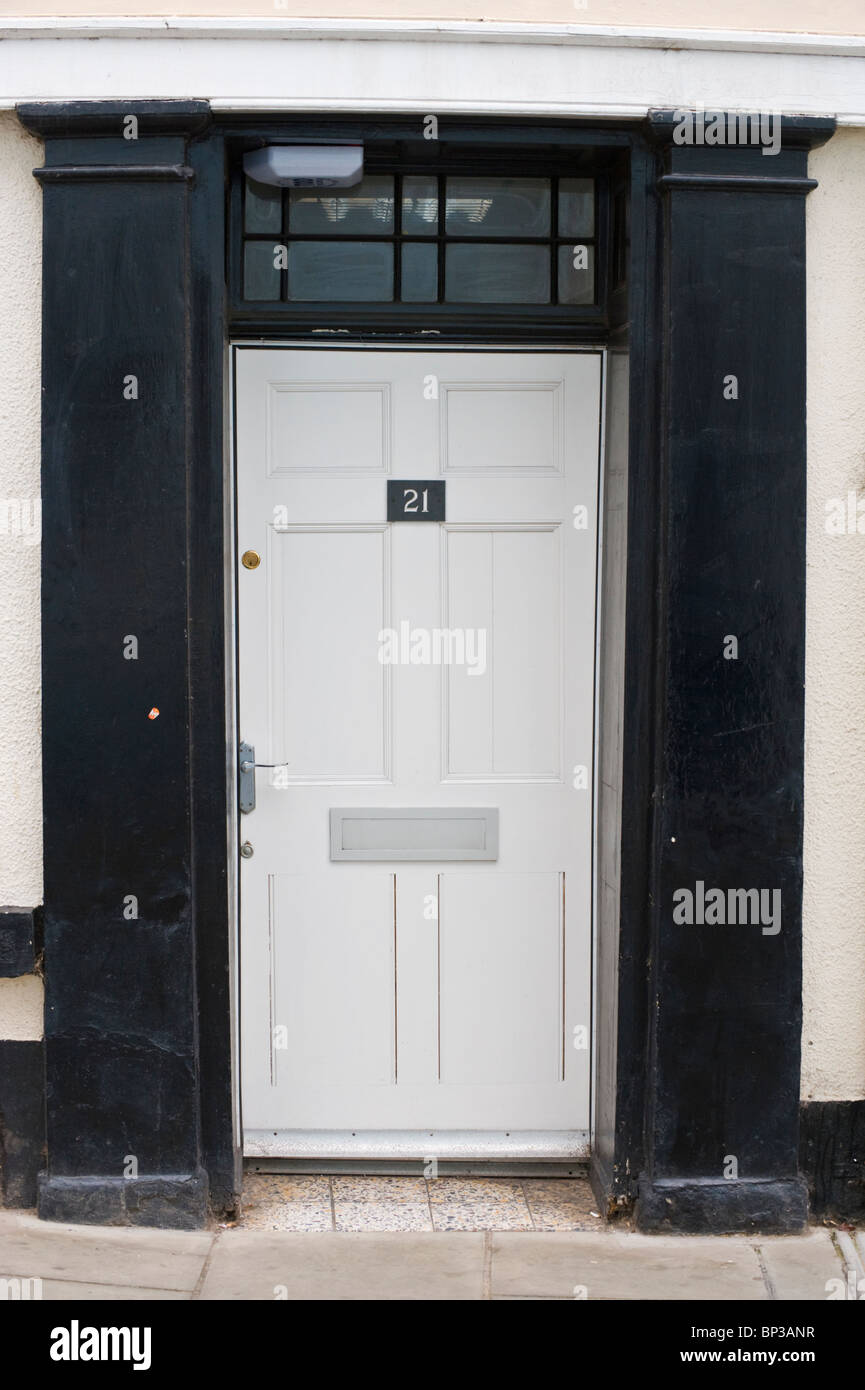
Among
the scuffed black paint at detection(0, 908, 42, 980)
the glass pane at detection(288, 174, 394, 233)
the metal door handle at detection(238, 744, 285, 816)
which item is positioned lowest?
the scuffed black paint at detection(0, 908, 42, 980)

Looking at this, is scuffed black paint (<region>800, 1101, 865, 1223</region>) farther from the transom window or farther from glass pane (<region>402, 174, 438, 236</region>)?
glass pane (<region>402, 174, 438, 236</region>)

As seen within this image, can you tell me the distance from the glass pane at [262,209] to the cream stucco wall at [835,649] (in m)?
1.70

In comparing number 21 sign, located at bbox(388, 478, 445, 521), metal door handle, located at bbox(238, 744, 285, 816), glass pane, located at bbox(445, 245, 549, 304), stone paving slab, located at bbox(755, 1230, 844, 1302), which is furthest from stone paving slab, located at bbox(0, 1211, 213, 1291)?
glass pane, located at bbox(445, 245, 549, 304)

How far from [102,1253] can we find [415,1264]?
0.95 metres

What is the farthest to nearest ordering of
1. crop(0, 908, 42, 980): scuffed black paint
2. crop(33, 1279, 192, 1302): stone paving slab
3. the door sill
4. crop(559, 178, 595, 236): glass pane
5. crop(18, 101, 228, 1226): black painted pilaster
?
the door sill < crop(559, 178, 595, 236): glass pane < crop(0, 908, 42, 980): scuffed black paint < crop(18, 101, 228, 1226): black painted pilaster < crop(33, 1279, 192, 1302): stone paving slab

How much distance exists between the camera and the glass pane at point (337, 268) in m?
4.27

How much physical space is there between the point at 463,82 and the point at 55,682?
2190 millimetres

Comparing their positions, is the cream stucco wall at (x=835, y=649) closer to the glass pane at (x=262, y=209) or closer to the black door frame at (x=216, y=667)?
the black door frame at (x=216, y=667)

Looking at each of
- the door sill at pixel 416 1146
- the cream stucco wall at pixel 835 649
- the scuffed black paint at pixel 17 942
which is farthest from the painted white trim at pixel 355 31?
the door sill at pixel 416 1146

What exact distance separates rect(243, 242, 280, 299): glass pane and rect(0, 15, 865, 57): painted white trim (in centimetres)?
64

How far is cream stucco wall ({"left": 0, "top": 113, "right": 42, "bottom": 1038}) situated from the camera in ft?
13.0

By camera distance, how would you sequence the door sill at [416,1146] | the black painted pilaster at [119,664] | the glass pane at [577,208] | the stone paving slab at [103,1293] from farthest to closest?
the door sill at [416,1146] < the glass pane at [577,208] < the black painted pilaster at [119,664] < the stone paving slab at [103,1293]

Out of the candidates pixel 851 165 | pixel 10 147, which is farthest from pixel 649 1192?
pixel 10 147

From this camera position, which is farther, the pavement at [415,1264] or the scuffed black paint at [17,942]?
the scuffed black paint at [17,942]
